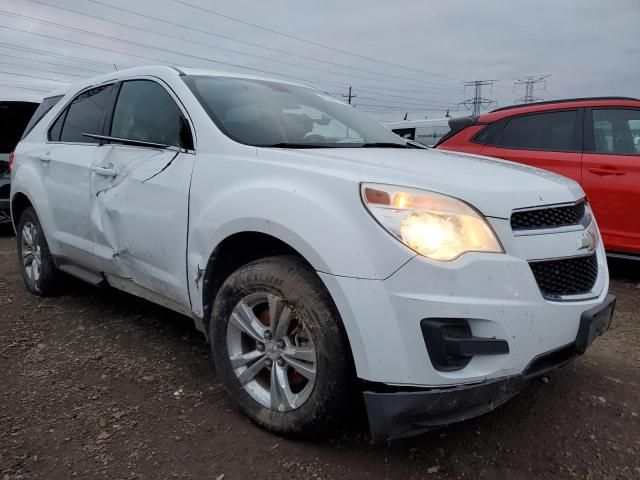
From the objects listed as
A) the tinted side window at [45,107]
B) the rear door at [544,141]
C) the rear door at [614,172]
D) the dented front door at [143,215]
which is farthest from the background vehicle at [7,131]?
the rear door at [614,172]

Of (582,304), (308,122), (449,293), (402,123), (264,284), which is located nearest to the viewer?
(449,293)

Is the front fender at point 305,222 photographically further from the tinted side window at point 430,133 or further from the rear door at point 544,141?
the tinted side window at point 430,133

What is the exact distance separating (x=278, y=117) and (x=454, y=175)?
114cm

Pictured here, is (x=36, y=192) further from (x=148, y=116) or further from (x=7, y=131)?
(x=7, y=131)

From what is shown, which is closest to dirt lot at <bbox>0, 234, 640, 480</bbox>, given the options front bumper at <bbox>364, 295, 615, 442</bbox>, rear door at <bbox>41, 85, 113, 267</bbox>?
front bumper at <bbox>364, 295, 615, 442</bbox>

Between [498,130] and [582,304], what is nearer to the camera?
[582,304]

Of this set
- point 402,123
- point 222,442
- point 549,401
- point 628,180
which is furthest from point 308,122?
point 402,123

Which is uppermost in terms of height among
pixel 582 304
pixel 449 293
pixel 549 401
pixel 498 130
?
pixel 498 130

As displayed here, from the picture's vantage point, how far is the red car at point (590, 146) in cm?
453

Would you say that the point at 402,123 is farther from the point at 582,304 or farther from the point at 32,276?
the point at 582,304

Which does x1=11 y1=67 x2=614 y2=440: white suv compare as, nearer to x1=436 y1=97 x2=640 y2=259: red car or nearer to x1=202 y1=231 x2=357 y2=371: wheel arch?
x1=202 y1=231 x2=357 y2=371: wheel arch

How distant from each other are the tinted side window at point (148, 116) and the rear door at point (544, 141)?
3.56m

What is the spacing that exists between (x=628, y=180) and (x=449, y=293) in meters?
3.55

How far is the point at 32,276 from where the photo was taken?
4324mm
